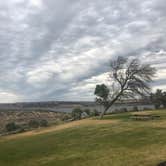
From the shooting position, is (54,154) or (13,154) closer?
(54,154)

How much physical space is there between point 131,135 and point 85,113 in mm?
34481

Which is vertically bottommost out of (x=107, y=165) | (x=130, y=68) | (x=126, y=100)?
(x=107, y=165)

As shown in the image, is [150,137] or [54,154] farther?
[150,137]

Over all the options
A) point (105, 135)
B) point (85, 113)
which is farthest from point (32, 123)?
point (105, 135)

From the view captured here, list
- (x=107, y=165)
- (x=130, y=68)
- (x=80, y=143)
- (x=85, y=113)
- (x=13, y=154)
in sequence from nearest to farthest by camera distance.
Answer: (x=107, y=165), (x=13, y=154), (x=80, y=143), (x=130, y=68), (x=85, y=113)

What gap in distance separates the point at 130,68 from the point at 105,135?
20.0 meters

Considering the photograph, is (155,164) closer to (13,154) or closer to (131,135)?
(131,135)

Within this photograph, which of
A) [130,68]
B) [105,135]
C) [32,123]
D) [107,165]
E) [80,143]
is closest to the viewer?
[107,165]

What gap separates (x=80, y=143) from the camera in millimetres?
20141

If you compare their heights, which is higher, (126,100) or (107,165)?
(126,100)

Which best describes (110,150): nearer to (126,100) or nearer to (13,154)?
(13,154)

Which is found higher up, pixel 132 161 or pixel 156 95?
pixel 156 95

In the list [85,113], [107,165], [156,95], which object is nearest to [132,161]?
[107,165]

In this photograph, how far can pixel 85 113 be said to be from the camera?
2195 inches
